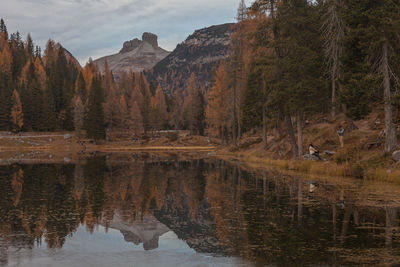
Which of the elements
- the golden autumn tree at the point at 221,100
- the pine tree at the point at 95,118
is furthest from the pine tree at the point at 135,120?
the golden autumn tree at the point at 221,100

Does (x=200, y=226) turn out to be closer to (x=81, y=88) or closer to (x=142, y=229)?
(x=142, y=229)

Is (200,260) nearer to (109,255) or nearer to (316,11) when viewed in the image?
(109,255)

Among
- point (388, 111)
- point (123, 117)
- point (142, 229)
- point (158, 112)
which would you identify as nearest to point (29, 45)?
point (123, 117)

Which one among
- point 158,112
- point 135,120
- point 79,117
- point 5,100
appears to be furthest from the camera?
point 158,112

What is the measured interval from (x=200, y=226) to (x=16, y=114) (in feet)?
303

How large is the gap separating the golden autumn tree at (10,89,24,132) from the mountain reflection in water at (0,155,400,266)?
Answer: 80.4 metres

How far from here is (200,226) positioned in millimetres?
10656

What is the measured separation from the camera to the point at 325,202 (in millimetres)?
14094

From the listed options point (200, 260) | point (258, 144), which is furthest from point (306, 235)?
point (258, 144)

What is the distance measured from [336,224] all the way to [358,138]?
18910 mm

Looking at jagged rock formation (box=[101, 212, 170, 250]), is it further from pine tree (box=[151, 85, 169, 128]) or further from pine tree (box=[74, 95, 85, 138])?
pine tree (box=[151, 85, 169, 128])

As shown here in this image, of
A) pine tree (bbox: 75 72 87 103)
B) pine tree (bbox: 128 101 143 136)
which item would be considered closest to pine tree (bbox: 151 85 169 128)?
pine tree (bbox: 128 101 143 136)

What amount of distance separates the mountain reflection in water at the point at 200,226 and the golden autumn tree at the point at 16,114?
80437 mm

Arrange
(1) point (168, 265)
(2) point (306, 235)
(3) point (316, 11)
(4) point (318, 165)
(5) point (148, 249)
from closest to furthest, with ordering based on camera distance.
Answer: (1) point (168, 265) → (5) point (148, 249) → (2) point (306, 235) → (4) point (318, 165) → (3) point (316, 11)
